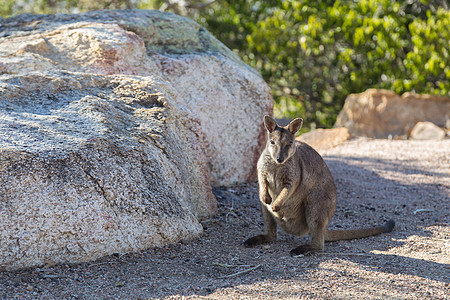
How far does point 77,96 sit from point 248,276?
2138 mm

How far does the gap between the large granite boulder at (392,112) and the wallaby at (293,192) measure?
5.41 metres

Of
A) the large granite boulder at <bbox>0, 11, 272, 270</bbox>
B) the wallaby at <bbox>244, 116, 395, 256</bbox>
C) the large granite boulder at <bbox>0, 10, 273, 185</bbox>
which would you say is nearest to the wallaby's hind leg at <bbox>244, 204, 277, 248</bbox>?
the wallaby at <bbox>244, 116, 395, 256</bbox>

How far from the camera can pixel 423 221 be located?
5.12 m

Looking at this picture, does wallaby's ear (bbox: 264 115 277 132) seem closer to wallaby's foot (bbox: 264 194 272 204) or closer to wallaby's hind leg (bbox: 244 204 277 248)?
wallaby's foot (bbox: 264 194 272 204)

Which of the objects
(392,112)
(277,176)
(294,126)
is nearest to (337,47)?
(392,112)

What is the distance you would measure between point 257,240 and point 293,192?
0.50 meters

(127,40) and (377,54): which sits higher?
(127,40)

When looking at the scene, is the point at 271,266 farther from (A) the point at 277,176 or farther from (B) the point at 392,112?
(B) the point at 392,112

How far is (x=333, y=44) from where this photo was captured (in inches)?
432

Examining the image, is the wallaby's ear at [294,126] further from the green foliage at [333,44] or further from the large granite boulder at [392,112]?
the green foliage at [333,44]

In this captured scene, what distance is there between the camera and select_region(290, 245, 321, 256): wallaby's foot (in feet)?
13.4

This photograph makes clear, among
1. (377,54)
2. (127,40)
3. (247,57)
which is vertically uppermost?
(127,40)

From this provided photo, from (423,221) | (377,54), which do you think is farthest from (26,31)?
(377,54)

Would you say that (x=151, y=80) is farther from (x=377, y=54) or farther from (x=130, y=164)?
(x=377, y=54)
